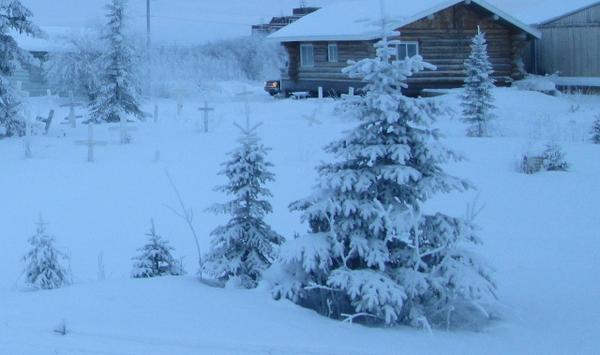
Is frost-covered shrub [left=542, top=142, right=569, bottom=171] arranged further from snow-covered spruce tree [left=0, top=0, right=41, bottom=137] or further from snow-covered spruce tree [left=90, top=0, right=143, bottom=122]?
snow-covered spruce tree [left=90, top=0, right=143, bottom=122]

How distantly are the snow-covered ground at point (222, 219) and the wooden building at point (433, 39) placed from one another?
4999 mm

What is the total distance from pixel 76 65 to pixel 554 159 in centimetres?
2731

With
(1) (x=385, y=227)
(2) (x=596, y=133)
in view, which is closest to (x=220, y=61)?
(2) (x=596, y=133)

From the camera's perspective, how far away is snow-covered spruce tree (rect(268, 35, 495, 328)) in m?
7.49

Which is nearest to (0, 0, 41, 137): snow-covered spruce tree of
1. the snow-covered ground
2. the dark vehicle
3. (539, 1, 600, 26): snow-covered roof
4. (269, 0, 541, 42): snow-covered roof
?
the snow-covered ground

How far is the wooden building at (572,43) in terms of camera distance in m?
33.8

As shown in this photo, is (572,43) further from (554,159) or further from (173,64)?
(173,64)

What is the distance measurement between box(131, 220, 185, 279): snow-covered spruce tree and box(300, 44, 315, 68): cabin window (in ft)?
93.7

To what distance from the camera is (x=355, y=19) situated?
104 ft

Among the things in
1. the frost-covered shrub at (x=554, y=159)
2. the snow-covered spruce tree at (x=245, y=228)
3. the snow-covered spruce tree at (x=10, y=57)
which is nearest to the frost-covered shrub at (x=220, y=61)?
the snow-covered spruce tree at (x=10, y=57)

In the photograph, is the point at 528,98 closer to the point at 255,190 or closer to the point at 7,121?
the point at 7,121

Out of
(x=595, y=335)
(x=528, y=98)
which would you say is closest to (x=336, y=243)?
(x=595, y=335)

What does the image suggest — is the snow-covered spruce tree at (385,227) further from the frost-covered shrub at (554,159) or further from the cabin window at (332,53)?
the cabin window at (332,53)

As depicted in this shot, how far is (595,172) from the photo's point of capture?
16625 millimetres
